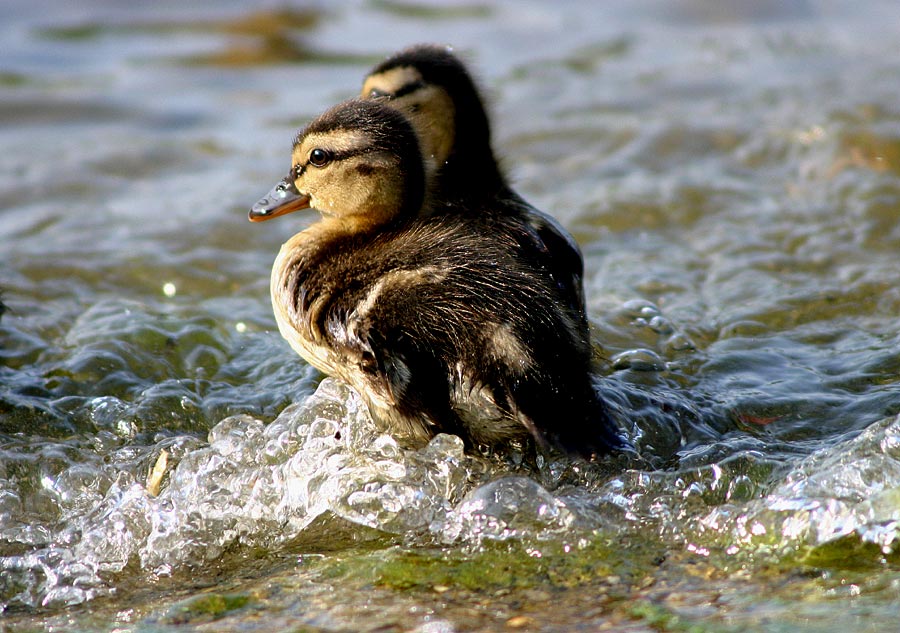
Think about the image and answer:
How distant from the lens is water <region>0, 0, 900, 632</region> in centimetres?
346

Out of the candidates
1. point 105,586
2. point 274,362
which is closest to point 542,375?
point 105,586

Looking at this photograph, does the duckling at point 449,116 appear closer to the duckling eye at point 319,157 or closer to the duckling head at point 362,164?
the duckling head at point 362,164

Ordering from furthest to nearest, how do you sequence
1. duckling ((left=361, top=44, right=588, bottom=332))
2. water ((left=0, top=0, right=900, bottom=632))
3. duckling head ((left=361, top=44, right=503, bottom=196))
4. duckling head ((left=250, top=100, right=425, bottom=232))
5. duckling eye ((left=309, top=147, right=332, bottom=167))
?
duckling head ((left=361, top=44, right=503, bottom=196)) < duckling ((left=361, top=44, right=588, bottom=332)) < duckling eye ((left=309, top=147, right=332, bottom=167)) < duckling head ((left=250, top=100, right=425, bottom=232)) < water ((left=0, top=0, right=900, bottom=632))

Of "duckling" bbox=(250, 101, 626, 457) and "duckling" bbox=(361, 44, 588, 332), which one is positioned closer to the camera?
"duckling" bbox=(250, 101, 626, 457)

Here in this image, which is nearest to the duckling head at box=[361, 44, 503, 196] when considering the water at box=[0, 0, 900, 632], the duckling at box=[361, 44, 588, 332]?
the duckling at box=[361, 44, 588, 332]

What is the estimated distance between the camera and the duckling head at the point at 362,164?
4277 mm

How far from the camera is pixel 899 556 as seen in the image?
3422 millimetres

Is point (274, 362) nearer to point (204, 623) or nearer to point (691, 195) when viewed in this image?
point (204, 623)

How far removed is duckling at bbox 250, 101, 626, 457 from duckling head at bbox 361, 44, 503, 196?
82 cm

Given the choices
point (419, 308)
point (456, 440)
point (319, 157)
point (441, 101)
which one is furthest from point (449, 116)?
point (456, 440)

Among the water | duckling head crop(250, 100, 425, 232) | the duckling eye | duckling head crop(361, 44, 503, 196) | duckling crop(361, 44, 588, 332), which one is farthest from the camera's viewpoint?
duckling head crop(361, 44, 503, 196)

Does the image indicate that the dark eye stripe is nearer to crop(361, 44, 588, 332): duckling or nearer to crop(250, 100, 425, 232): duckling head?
crop(250, 100, 425, 232): duckling head

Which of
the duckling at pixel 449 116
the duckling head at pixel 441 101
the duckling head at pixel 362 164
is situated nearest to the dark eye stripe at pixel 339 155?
the duckling head at pixel 362 164

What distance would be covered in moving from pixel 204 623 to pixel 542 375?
1.31 m
